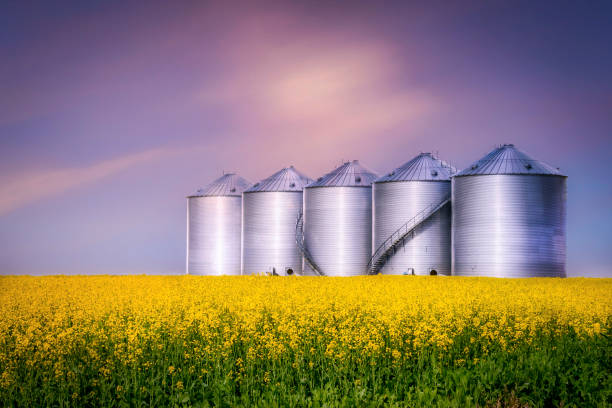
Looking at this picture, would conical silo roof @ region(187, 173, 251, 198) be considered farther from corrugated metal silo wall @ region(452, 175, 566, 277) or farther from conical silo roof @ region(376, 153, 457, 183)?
corrugated metal silo wall @ region(452, 175, 566, 277)

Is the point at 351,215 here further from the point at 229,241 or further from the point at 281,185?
the point at 229,241

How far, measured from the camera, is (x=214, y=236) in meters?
57.6

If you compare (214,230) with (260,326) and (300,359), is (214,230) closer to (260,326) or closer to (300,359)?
(260,326)

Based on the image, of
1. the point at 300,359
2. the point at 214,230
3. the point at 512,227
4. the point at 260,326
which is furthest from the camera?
the point at 214,230

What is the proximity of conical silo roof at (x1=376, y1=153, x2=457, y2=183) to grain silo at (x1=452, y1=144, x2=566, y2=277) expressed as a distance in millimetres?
3961

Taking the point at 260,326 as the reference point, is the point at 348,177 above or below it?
above

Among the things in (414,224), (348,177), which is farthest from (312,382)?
(348,177)

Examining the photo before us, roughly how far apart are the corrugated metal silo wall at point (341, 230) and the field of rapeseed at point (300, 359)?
3299 centimetres

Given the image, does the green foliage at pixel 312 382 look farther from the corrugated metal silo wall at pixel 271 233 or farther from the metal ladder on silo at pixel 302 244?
the corrugated metal silo wall at pixel 271 233

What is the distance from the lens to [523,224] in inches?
1592

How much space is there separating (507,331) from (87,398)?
8.61 m

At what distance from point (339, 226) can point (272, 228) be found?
6678 mm

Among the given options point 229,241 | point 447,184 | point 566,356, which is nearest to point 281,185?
point 229,241

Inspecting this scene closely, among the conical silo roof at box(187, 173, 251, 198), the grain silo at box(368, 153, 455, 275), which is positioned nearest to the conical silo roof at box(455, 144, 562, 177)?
the grain silo at box(368, 153, 455, 275)
